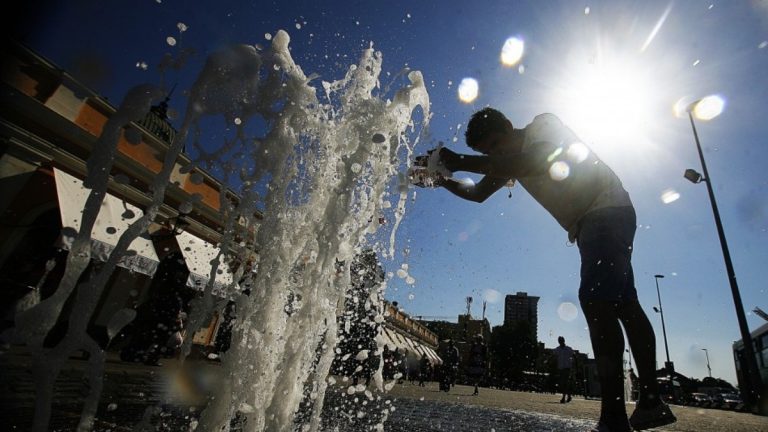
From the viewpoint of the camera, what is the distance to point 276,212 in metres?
2.34

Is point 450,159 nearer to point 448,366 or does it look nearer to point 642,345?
point 642,345

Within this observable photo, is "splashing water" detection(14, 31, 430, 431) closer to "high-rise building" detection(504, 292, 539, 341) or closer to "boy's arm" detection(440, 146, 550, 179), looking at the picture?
"boy's arm" detection(440, 146, 550, 179)

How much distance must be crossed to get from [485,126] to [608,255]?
3.57 ft

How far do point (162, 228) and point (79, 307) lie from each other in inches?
481

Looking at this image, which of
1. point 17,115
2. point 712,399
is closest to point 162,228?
point 17,115

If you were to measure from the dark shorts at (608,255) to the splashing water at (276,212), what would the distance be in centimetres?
119

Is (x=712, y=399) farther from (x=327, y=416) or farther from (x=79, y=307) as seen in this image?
(x=79, y=307)

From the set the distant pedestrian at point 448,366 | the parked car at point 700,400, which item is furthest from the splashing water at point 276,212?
the parked car at point 700,400

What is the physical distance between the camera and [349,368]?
43.3 feet

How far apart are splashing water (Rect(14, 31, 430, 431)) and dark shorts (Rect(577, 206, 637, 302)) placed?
119 centimetres

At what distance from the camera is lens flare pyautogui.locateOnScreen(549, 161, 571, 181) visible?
2318 millimetres

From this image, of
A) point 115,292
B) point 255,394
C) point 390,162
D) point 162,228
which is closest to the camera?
point 255,394

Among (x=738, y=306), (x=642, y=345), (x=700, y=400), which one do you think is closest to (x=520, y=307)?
(x=700, y=400)

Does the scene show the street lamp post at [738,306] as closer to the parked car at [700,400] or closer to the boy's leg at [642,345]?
the parked car at [700,400]
